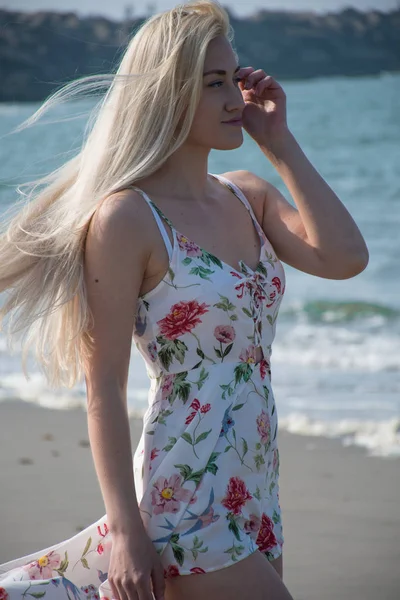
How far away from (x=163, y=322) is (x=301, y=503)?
2720 mm

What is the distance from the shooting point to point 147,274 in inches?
93.4

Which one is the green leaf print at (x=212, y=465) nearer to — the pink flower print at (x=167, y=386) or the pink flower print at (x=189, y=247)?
the pink flower print at (x=167, y=386)

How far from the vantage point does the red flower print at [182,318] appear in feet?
7.73

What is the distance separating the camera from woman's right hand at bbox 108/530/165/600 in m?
2.20

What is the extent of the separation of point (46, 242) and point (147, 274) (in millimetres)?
263

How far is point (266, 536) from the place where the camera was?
95.9 inches

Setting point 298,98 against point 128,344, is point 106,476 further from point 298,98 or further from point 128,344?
point 298,98

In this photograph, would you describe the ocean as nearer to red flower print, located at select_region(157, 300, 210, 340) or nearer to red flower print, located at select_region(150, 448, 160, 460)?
red flower print, located at select_region(157, 300, 210, 340)

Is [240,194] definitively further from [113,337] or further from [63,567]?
[63,567]

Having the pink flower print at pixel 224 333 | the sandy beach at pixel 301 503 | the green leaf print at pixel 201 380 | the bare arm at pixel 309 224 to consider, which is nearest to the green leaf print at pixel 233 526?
the green leaf print at pixel 201 380

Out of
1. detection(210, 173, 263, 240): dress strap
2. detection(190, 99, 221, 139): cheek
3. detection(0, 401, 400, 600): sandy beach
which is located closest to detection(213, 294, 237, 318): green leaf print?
detection(210, 173, 263, 240): dress strap

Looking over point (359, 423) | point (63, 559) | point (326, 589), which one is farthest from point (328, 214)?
point (359, 423)

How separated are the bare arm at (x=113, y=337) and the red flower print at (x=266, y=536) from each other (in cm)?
34

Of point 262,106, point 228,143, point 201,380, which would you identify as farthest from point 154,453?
point 262,106
